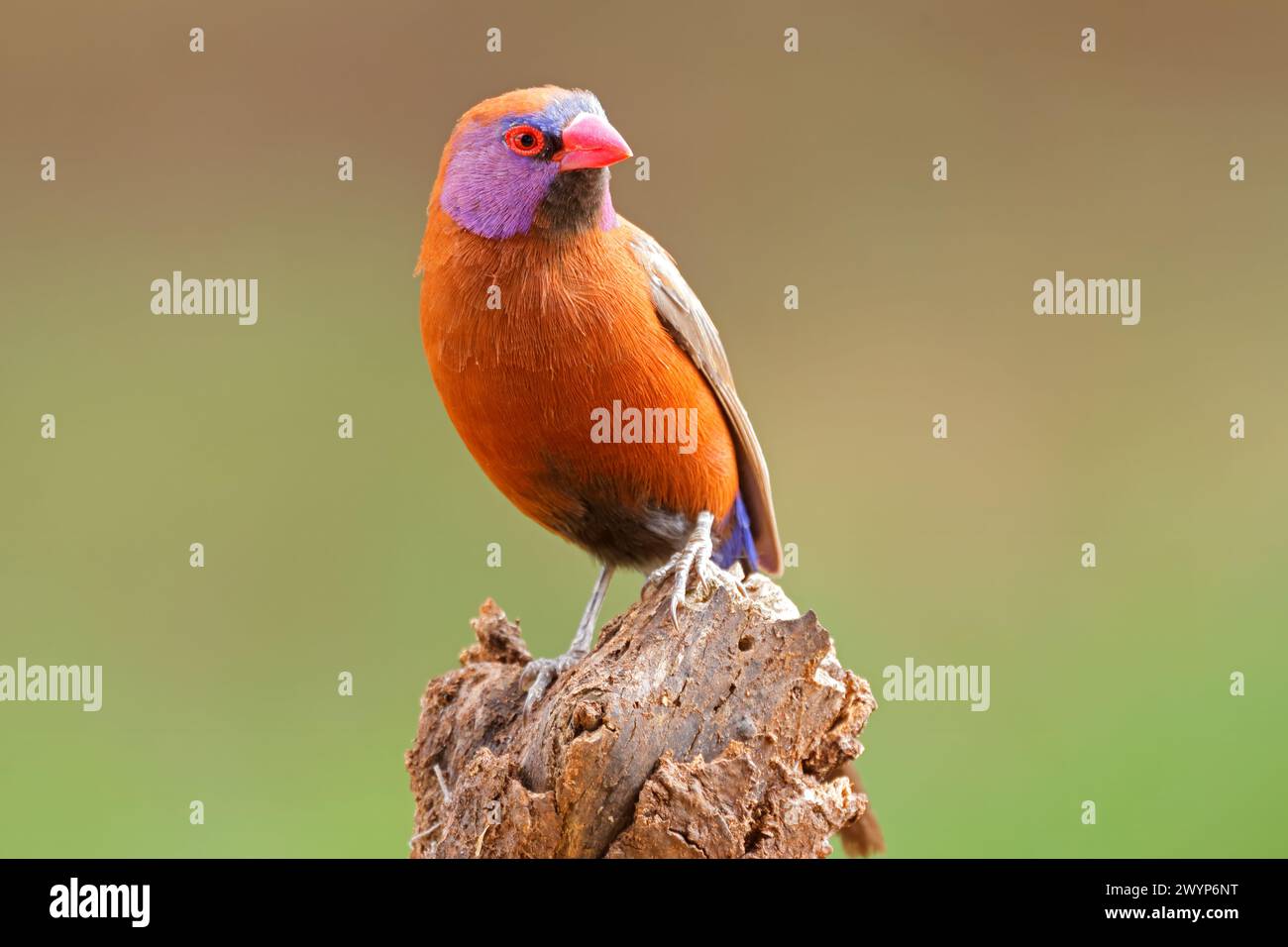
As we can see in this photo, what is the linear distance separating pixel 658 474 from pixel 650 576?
1.21 ft

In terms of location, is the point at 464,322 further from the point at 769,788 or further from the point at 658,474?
the point at 769,788

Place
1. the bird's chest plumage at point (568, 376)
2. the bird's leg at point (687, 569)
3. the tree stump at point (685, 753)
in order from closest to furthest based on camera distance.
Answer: the tree stump at point (685, 753), the bird's leg at point (687, 569), the bird's chest plumage at point (568, 376)

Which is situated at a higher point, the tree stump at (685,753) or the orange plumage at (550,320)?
the orange plumage at (550,320)

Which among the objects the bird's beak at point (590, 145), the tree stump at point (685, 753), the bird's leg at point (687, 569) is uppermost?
the bird's beak at point (590, 145)

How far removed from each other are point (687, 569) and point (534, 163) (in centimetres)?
128

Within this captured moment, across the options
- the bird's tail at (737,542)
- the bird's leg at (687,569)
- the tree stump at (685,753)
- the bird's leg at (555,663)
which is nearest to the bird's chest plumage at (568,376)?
the bird's leg at (687,569)

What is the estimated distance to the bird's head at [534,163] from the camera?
3.81 meters

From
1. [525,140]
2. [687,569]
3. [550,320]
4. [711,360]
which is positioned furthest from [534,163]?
[687,569]

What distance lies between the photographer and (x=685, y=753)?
336 centimetres

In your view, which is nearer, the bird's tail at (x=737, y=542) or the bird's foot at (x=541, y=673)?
the bird's foot at (x=541, y=673)

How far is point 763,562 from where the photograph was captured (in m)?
4.80

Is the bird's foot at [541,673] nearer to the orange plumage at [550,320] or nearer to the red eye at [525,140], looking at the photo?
the orange plumage at [550,320]

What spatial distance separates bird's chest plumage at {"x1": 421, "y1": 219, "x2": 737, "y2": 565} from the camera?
3.92 metres

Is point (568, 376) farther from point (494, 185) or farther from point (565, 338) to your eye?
point (494, 185)
